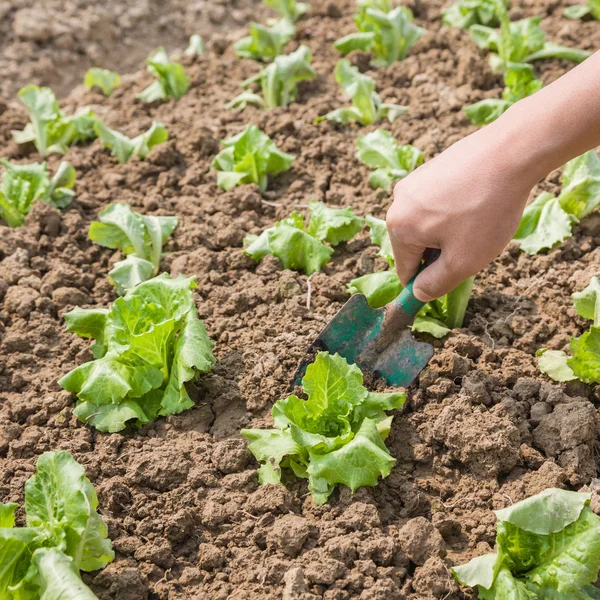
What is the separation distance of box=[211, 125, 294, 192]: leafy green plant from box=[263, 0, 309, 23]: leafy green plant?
1.90 meters

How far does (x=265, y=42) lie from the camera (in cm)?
536

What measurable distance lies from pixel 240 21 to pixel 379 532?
16.1 feet

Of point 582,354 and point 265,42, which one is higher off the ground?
point 265,42

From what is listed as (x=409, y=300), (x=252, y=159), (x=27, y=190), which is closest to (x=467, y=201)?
(x=409, y=300)

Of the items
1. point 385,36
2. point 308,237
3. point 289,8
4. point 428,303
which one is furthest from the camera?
point 289,8

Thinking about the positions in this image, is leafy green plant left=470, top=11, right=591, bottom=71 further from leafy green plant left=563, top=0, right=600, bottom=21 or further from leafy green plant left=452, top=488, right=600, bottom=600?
leafy green plant left=452, top=488, right=600, bottom=600

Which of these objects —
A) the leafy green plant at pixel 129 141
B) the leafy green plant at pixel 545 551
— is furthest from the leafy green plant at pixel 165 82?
the leafy green plant at pixel 545 551

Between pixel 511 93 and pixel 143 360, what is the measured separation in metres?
2.59

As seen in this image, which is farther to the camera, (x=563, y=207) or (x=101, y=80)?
(x=101, y=80)

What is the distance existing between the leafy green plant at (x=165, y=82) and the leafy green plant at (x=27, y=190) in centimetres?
106

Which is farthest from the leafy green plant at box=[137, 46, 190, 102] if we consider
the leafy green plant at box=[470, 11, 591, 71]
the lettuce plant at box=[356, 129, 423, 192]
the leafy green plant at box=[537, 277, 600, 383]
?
the leafy green plant at box=[537, 277, 600, 383]

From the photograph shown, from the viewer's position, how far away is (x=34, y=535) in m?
2.44

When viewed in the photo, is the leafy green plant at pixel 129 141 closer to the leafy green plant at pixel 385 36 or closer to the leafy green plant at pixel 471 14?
the leafy green plant at pixel 385 36

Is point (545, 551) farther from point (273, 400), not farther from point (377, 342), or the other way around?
point (273, 400)
